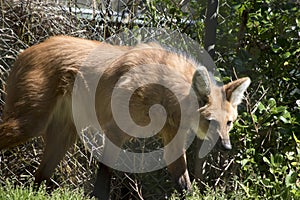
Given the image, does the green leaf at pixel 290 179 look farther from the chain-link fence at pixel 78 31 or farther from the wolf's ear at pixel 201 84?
the chain-link fence at pixel 78 31

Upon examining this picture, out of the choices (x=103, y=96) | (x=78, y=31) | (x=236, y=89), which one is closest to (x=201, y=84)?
(x=236, y=89)

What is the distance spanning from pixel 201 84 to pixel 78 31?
1.67m

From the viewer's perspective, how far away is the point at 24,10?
582 centimetres

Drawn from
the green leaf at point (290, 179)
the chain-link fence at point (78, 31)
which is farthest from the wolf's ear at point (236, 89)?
the chain-link fence at point (78, 31)

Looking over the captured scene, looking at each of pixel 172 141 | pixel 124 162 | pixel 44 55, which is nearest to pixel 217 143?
pixel 172 141

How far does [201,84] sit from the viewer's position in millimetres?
4438

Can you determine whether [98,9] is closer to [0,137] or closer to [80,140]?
[80,140]

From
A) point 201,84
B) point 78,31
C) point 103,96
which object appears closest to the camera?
point 201,84

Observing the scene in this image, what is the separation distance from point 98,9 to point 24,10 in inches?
26.2

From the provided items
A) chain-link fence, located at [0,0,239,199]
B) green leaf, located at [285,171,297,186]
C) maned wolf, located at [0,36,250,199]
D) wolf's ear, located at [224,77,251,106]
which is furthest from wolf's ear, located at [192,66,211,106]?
chain-link fence, located at [0,0,239,199]

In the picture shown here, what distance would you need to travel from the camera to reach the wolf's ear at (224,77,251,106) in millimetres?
4547

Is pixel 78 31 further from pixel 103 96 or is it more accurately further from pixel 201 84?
pixel 201 84

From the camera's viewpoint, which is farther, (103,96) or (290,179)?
(103,96)

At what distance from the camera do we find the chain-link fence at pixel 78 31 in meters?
5.46
